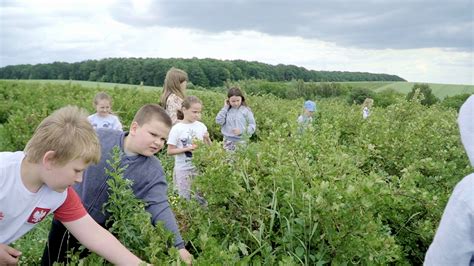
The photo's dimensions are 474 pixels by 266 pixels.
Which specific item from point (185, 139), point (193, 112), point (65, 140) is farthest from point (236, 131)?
point (65, 140)

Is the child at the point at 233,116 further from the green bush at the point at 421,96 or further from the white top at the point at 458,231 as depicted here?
the white top at the point at 458,231

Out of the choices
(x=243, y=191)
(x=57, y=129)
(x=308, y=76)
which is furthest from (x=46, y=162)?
(x=308, y=76)

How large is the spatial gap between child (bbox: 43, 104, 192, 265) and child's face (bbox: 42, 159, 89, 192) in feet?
1.45

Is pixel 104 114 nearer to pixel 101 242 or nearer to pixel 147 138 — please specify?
pixel 147 138

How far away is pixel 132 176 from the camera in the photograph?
300 cm

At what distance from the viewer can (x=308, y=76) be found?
58469mm

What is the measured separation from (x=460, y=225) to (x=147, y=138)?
2024 mm

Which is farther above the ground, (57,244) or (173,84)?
(173,84)

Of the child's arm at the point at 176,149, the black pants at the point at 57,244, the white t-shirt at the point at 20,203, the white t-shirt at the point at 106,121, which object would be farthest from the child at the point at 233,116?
the white t-shirt at the point at 20,203

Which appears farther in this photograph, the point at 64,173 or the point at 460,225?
the point at 64,173

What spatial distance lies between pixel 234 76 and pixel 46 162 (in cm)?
4094

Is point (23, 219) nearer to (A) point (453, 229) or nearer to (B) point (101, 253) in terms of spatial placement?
(B) point (101, 253)

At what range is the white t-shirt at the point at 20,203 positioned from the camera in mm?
2480

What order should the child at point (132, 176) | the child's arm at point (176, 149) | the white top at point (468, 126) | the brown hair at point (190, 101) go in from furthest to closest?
the brown hair at point (190, 101)
the child's arm at point (176, 149)
the child at point (132, 176)
the white top at point (468, 126)
